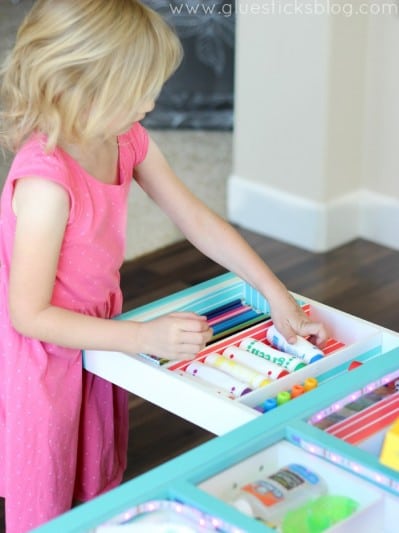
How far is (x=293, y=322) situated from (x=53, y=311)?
350 mm

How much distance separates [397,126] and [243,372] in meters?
1.76

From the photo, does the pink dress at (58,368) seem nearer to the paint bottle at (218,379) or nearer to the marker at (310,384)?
the paint bottle at (218,379)

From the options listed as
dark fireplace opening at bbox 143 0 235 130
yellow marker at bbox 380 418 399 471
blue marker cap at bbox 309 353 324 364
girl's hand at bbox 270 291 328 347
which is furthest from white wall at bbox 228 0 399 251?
yellow marker at bbox 380 418 399 471

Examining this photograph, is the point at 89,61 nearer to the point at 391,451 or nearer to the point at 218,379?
the point at 218,379

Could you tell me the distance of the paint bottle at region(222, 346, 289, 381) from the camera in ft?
4.37

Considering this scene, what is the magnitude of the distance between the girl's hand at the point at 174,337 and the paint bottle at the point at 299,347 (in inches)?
6.3

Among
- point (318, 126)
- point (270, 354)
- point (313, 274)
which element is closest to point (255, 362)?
point (270, 354)

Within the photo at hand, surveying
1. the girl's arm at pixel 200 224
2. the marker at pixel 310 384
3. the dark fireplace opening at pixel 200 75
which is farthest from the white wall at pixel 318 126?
the marker at pixel 310 384

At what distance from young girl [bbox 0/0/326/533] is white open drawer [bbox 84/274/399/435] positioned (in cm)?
3

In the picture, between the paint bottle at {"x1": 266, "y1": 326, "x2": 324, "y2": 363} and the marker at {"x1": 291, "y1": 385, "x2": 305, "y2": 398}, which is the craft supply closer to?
the marker at {"x1": 291, "y1": 385, "x2": 305, "y2": 398}

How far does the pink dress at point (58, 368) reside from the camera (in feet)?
4.57

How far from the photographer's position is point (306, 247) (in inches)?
120

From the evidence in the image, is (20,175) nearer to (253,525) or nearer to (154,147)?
(154,147)

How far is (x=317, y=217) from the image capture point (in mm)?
2982
